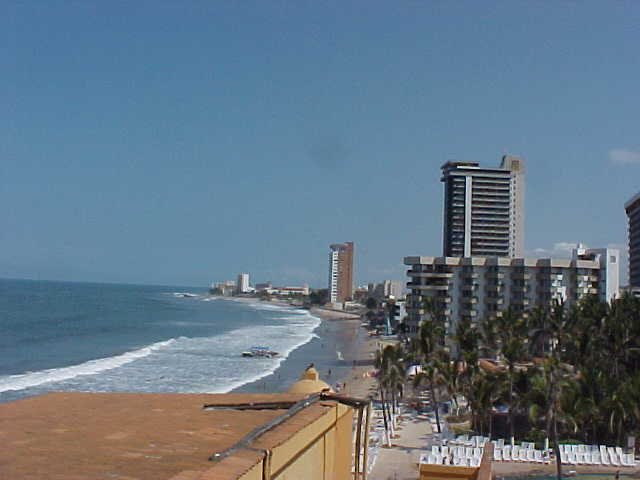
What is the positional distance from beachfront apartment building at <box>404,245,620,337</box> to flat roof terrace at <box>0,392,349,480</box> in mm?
51971

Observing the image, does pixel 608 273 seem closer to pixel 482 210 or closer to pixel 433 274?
pixel 433 274

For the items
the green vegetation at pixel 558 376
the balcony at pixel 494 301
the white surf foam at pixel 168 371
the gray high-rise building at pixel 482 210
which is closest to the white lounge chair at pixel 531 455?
the green vegetation at pixel 558 376

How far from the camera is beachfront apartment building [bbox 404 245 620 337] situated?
5875 centimetres

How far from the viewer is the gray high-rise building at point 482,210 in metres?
98.6

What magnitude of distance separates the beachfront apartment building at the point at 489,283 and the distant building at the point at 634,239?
47122 mm

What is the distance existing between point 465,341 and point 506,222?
202ft

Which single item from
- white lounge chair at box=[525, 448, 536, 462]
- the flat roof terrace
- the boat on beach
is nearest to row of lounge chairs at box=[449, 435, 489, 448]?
white lounge chair at box=[525, 448, 536, 462]

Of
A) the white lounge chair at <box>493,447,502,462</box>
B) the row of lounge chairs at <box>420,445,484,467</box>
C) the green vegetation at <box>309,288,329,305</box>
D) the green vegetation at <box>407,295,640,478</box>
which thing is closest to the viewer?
the row of lounge chairs at <box>420,445,484,467</box>

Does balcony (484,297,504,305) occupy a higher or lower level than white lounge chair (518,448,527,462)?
Result: higher

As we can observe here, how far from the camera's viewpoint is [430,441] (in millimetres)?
29766

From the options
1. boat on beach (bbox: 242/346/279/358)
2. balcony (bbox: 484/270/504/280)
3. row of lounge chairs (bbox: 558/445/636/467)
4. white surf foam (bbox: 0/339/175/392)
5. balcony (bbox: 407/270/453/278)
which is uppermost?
balcony (bbox: 484/270/504/280)

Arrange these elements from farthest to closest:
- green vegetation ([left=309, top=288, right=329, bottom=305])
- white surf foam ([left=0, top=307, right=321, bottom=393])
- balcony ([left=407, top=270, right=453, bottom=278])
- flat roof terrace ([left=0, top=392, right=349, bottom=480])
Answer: green vegetation ([left=309, top=288, right=329, bottom=305])
balcony ([left=407, top=270, right=453, bottom=278])
white surf foam ([left=0, top=307, right=321, bottom=393])
flat roof terrace ([left=0, top=392, right=349, bottom=480])

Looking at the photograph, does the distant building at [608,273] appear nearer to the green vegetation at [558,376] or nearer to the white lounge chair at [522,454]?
the green vegetation at [558,376]

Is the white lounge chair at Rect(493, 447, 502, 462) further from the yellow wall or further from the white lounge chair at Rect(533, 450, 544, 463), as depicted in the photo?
the yellow wall
